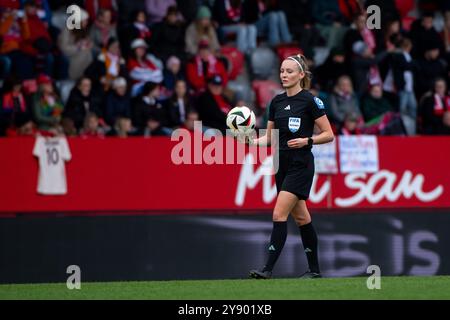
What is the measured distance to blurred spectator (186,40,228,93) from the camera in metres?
18.2

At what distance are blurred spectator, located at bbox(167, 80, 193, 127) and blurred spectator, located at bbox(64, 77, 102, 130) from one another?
1.13m

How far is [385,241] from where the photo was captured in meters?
15.5

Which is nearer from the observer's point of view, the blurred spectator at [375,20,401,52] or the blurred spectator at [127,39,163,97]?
the blurred spectator at [127,39,163,97]

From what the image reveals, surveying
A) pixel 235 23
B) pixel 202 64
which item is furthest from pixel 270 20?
pixel 202 64

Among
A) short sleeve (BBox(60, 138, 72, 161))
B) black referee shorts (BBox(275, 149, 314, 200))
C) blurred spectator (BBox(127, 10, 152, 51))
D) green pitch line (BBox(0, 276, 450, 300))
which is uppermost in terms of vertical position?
blurred spectator (BBox(127, 10, 152, 51))

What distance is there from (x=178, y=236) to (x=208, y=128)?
2485 mm

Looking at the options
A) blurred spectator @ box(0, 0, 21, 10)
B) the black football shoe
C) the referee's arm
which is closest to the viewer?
the black football shoe

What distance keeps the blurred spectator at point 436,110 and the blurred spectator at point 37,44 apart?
6.23m

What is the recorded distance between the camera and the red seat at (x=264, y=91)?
18234mm

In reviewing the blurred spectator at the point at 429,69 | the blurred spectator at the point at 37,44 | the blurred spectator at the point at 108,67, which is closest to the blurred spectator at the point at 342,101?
the blurred spectator at the point at 429,69

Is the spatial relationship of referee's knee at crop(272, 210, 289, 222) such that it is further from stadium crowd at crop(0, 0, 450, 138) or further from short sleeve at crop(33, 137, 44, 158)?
stadium crowd at crop(0, 0, 450, 138)

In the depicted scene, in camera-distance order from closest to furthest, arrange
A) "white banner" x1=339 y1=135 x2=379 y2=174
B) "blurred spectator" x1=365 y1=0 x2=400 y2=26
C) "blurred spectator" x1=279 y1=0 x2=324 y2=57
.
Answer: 1. "white banner" x1=339 y1=135 x2=379 y2=174
2. "blurred spectator" x1=279 y1=0 x2=324 y2=57
3. "blurred spectator" x1=365 y1=0 x2=400 y2=26

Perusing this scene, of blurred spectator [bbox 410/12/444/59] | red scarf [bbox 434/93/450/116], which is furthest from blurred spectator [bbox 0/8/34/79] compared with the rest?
blurred spectator [bbox 410/12/444/59]
